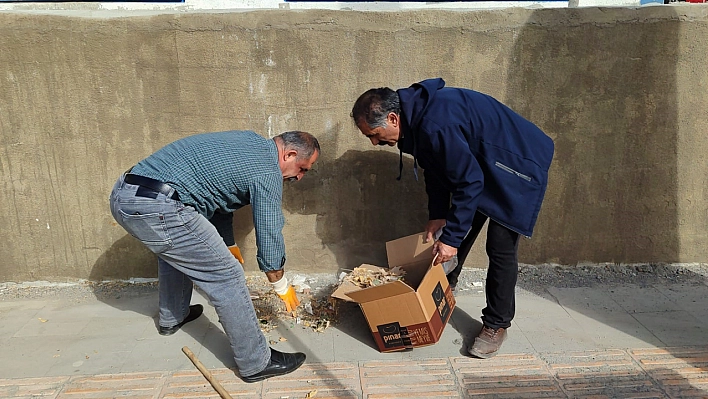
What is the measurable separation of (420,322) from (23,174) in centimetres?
307

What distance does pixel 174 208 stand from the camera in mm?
2424

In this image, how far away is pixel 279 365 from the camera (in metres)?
2.72

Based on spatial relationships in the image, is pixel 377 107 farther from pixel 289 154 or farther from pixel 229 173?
pixel 229 173

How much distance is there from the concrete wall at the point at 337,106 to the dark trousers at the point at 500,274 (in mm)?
1017

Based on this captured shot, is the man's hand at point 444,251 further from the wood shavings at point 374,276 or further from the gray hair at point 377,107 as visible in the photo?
the gray hair at point 377,107

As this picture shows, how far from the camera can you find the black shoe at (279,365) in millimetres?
2664

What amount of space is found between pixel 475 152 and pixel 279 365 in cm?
160

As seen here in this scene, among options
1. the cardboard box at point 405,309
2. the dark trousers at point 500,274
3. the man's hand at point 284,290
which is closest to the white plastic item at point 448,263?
the cardboard box at point 405,309

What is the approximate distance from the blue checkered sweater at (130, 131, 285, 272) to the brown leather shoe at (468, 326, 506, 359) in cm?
130

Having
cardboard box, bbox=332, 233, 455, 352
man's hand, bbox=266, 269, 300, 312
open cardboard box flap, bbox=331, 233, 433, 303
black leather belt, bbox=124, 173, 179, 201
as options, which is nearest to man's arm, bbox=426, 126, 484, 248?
cardboard box, bbox=332, 233, 455, 352

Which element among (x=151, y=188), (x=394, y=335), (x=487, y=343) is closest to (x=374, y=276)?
(x=394, y=335)

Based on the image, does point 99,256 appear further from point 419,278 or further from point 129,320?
point 419,278

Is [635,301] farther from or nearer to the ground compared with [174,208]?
nearer to the ground

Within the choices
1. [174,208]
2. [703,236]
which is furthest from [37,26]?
[703,236]
